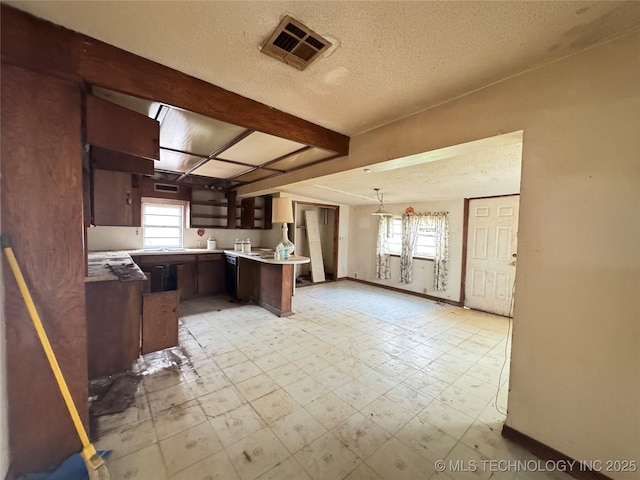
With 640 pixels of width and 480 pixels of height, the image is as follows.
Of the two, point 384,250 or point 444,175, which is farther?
point 384,250

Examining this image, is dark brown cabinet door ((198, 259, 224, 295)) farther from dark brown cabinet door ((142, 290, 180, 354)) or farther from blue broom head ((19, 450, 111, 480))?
blue broom head ((19, 450, 111, 480))

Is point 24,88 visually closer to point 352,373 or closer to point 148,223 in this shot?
point 352,373

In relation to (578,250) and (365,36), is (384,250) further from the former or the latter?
(365,36)

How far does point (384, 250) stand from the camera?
6078 millimetres

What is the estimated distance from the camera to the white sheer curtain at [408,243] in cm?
555

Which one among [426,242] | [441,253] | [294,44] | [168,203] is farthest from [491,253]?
[168,203]

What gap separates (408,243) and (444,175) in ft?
8.34

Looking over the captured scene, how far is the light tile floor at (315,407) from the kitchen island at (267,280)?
48 cm

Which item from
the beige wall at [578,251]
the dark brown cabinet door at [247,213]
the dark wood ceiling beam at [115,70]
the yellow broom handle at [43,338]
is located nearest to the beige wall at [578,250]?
the beige wall at [578,251]

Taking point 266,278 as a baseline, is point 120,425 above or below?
below

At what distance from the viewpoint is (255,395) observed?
2033 millimetres

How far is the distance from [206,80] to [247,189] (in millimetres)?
3486

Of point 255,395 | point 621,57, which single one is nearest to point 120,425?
point 255,395

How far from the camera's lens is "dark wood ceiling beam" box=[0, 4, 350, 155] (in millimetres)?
1207
